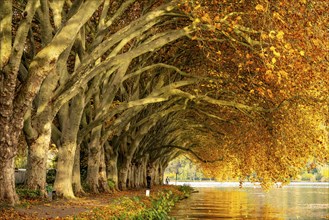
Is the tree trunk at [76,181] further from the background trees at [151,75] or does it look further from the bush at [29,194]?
the bush at [29,194]

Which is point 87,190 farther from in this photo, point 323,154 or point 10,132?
point 10,132

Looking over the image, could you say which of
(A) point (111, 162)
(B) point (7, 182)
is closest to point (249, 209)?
(A) point (111, 162)

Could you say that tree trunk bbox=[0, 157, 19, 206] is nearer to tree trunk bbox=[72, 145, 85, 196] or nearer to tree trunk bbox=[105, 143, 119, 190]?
tree trunk bbox=[72, 145, 85, 196]

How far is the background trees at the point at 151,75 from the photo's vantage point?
43.0 feet

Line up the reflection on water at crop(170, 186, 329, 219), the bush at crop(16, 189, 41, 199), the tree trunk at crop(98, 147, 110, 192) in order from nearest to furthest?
the bush at crop(16, 189, 41, 199), the reflection on water at crop(170, 186, 329, 219), the tree trunk at crop(98, 147, 110, 192)

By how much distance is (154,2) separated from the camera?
2216 centimetres

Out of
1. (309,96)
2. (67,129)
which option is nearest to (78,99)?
(67,129)

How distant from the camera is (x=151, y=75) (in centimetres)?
2838

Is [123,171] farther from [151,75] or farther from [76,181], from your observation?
[76,181]

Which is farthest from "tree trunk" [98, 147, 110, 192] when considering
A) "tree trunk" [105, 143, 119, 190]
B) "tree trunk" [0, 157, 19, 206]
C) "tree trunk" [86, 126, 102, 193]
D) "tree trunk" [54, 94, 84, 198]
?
"tree trunk" [0, 157, 19, 206]

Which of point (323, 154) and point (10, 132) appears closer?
point (10, 132)

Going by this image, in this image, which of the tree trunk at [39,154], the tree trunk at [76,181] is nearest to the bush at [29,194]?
the tree trunk at [39,154]

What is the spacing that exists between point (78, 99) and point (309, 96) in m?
8.41

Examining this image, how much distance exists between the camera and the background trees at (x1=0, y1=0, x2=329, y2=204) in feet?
43.0
